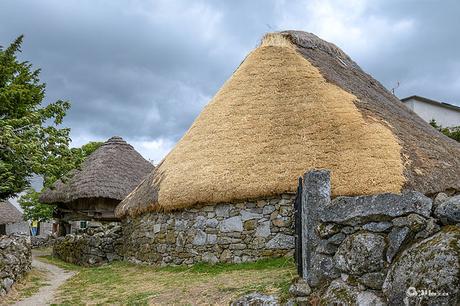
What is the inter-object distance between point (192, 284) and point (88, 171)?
12.3 meters

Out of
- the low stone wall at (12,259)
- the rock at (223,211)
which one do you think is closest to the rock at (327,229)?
the rock at (223,211)

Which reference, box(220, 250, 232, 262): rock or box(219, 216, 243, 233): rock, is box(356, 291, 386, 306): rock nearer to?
box(219, 216, 243, 233): rock

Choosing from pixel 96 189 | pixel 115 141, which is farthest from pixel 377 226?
pixel 115 141

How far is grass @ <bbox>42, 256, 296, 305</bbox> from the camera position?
7.20 meters

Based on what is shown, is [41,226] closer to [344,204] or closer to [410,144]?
[410,144]

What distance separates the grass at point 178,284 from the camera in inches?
283

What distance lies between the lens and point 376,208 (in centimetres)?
472

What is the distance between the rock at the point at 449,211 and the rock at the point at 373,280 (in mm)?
753

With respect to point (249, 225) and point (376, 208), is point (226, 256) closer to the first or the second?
point (249, 225)

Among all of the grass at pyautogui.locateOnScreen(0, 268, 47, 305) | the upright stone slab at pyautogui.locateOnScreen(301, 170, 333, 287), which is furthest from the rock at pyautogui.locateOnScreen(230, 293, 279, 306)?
the grass at pyautogui.locateOnScreen(0, 268, 47, 305)

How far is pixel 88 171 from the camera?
19.7 metres

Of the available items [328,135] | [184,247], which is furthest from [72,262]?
[328,135]

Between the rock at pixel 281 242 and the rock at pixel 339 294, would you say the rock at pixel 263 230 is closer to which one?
the rock at pixel 281 242

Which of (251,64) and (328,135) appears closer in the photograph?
(328,135)
